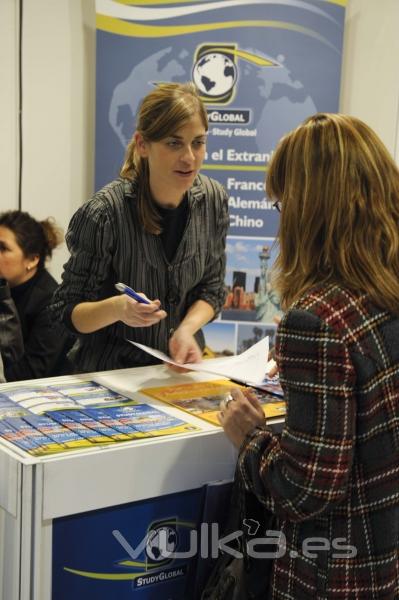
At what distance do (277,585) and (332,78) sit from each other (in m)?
2.71

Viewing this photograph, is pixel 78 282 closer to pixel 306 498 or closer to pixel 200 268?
pixel 200 268

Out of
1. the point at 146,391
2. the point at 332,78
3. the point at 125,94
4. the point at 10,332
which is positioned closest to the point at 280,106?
the point at 332,78

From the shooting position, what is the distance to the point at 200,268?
1950 millimetres

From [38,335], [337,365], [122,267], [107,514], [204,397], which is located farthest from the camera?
[38,335]

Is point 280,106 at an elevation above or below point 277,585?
above

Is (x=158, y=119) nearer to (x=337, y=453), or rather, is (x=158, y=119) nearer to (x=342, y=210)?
(x=342, y=210)

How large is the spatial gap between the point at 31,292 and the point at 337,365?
222 centimetres

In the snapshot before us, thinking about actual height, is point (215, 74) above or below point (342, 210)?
above

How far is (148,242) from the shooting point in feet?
6.06

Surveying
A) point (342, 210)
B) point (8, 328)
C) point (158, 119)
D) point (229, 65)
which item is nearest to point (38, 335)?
point (8, 328)

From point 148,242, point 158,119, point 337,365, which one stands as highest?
point 158,119

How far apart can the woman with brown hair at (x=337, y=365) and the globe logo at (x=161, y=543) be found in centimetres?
26

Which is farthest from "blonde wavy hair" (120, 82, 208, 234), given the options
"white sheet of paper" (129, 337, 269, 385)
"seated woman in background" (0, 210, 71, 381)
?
"seated woman in background" (0, 210, 71, 381)

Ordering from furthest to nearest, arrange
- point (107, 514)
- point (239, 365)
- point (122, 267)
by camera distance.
Answer: point (122, 267) → point (239, 365) → point (107, 514)
